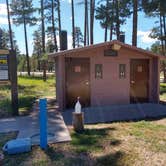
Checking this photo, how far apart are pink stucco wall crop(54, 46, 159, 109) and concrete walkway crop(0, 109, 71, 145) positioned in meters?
2.55

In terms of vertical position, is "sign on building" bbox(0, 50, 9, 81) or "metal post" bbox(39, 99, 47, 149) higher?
"sign on building" bbox(0, 50, 9, 81)

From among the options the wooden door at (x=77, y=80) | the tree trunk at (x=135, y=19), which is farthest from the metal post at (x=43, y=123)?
the tree trunk at (x=135, y=19)

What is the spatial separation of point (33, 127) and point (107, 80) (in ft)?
17.0

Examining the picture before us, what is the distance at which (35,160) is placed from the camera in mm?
4949

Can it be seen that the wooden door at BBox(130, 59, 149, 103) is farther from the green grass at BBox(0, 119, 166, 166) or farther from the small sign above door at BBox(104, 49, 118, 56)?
the green grass at BBox(0, 119, 166, 166)

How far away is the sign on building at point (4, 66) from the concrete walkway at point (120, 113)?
8.14ft

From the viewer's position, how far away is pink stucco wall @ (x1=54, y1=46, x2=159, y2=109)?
11.2 m

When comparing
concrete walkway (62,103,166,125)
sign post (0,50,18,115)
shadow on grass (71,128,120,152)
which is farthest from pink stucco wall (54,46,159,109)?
shadow on grass (71,128,120,152)

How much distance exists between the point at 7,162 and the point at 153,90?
30.2 feet

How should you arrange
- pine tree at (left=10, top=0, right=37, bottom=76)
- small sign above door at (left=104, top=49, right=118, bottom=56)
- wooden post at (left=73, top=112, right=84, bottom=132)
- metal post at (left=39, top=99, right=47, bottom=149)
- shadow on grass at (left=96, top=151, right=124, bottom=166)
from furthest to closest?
pine tree at (left=10, top=0, right=37, bottom=76) → small sign above door at (left=104, top=49, right=118, bottom=56) → wooden post at (left=73, top=112, right=84, bottom=132) → metal post at (left=39, top=99, right=47, bottom=149) → shadow on grass at (left=96, top=151, right=124, bottom=166)

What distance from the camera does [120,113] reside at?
10242mm

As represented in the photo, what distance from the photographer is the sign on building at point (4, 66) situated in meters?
8.70

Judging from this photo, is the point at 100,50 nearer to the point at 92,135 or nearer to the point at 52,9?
the point at 92,135

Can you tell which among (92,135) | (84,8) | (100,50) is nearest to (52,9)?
(84,8)
